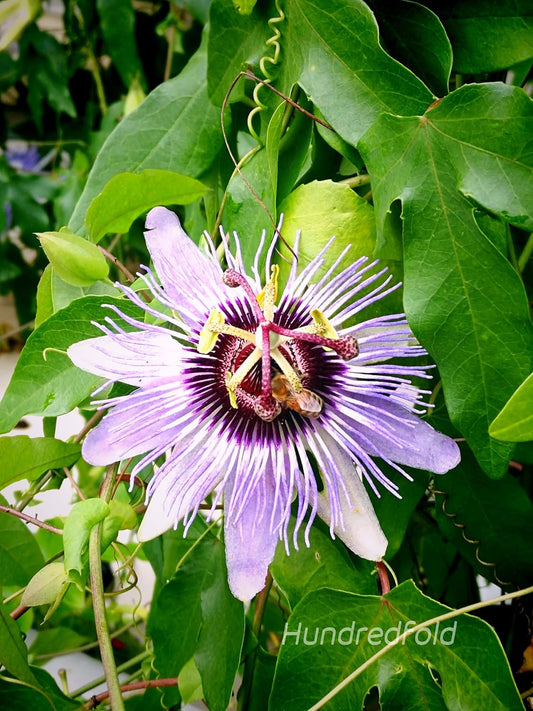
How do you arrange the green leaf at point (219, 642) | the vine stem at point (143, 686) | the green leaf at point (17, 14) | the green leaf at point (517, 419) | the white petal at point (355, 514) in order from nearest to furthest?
the green leaf at point (517, 419), the white petal at point (355, 514), the green leaf at point (219, 642), the vine stem at point (143, 686), the green leaf at point (17, 14)

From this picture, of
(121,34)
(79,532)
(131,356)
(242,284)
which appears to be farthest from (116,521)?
(121,34)

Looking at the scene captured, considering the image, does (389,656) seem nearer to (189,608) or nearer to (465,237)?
(189,608)

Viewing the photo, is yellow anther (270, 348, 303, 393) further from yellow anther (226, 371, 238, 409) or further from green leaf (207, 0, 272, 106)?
green leaf (207, 0, 272, 106)

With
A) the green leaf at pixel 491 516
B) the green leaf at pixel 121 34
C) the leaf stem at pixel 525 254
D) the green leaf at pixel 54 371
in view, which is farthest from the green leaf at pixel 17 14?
the green leaf at pixel 491 516

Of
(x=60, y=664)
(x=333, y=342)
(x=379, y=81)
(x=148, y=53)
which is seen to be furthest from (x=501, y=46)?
(x=60, y=664)

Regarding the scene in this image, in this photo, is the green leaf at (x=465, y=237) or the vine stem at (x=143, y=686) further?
the vine stem at (x=143, y=686)

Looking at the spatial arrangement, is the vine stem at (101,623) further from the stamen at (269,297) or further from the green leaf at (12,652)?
the stamen at (269,297)
